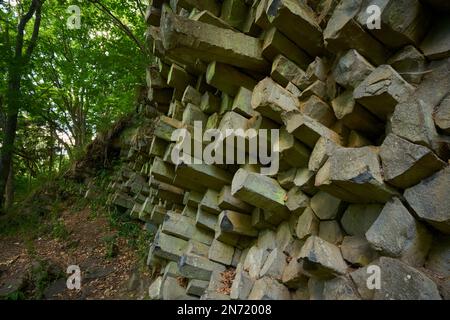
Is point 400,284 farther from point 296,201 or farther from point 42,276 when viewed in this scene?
point 42,276

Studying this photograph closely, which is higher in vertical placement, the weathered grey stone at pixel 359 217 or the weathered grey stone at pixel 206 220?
the weathered grey stone at pixel 359 217

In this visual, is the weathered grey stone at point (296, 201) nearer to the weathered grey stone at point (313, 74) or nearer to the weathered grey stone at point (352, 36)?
the weathered grey stone at point (313, 74)

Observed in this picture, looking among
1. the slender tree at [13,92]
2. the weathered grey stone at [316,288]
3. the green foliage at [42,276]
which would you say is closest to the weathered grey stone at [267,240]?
the weathered grey stone at [316,288]

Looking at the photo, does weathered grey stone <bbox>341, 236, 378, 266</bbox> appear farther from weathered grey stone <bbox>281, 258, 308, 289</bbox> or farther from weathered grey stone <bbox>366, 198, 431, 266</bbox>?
weathered grey stone <bbox>281, 258, 308, 289</bbox>

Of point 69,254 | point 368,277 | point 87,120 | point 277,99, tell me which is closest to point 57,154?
point 87,120

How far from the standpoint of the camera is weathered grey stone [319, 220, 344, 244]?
11.7 ft

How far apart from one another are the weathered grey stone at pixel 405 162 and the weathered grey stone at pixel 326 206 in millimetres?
704

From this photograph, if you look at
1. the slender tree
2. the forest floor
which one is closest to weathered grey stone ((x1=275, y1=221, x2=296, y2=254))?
the forest floor

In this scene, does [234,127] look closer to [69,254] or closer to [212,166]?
[212,166]

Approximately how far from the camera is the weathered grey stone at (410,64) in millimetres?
3443

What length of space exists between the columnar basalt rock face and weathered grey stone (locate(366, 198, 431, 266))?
0.01m

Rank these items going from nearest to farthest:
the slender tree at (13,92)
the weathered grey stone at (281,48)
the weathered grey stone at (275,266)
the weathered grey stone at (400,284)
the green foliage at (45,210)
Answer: the weathered grey stone at (400,284) < the weathered grey stone at (275,266) < the weathered grey stone at (281,48) < the slender tree at (13,92) < the green foliage at (45,210)

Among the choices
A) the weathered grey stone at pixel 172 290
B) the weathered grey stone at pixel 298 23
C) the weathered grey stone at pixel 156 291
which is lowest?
the weathered grey stone at pixel 156 291

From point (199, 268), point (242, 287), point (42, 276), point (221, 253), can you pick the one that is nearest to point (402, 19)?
point (242, 287)
